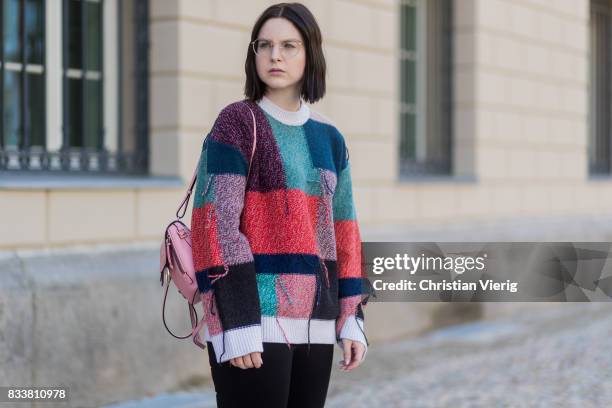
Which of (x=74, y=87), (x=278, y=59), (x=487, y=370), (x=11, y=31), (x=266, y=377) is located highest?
(x=11, y=31)

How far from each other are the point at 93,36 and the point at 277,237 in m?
4.11

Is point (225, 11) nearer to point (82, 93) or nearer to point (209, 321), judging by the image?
point (82, 93)

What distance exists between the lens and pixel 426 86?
9.87 meters

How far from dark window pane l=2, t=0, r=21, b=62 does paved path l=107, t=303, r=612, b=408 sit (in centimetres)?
213

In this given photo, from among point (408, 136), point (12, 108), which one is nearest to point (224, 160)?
point (12, 108)

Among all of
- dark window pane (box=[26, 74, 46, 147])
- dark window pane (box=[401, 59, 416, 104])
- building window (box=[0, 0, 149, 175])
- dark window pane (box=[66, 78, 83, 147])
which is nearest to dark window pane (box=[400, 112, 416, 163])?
dark window pane (box=[401, 59, 416, 104])

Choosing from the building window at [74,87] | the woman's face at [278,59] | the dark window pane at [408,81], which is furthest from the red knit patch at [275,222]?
the dark window pane at [408,81]

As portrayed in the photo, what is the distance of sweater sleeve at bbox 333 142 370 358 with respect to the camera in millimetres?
2887

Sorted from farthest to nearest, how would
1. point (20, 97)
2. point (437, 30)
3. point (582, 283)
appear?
point (437, 30), point (582, 283), point (20, 97)

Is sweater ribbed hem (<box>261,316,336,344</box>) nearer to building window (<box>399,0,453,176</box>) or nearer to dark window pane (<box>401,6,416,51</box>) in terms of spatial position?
building window (<box>399,0,453,176</box>)

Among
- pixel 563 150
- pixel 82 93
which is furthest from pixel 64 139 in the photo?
pixel 563 150

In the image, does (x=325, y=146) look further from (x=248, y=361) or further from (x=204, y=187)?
(x=248, y=361)

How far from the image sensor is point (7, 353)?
207 inches

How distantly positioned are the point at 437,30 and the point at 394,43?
1.43 meters
